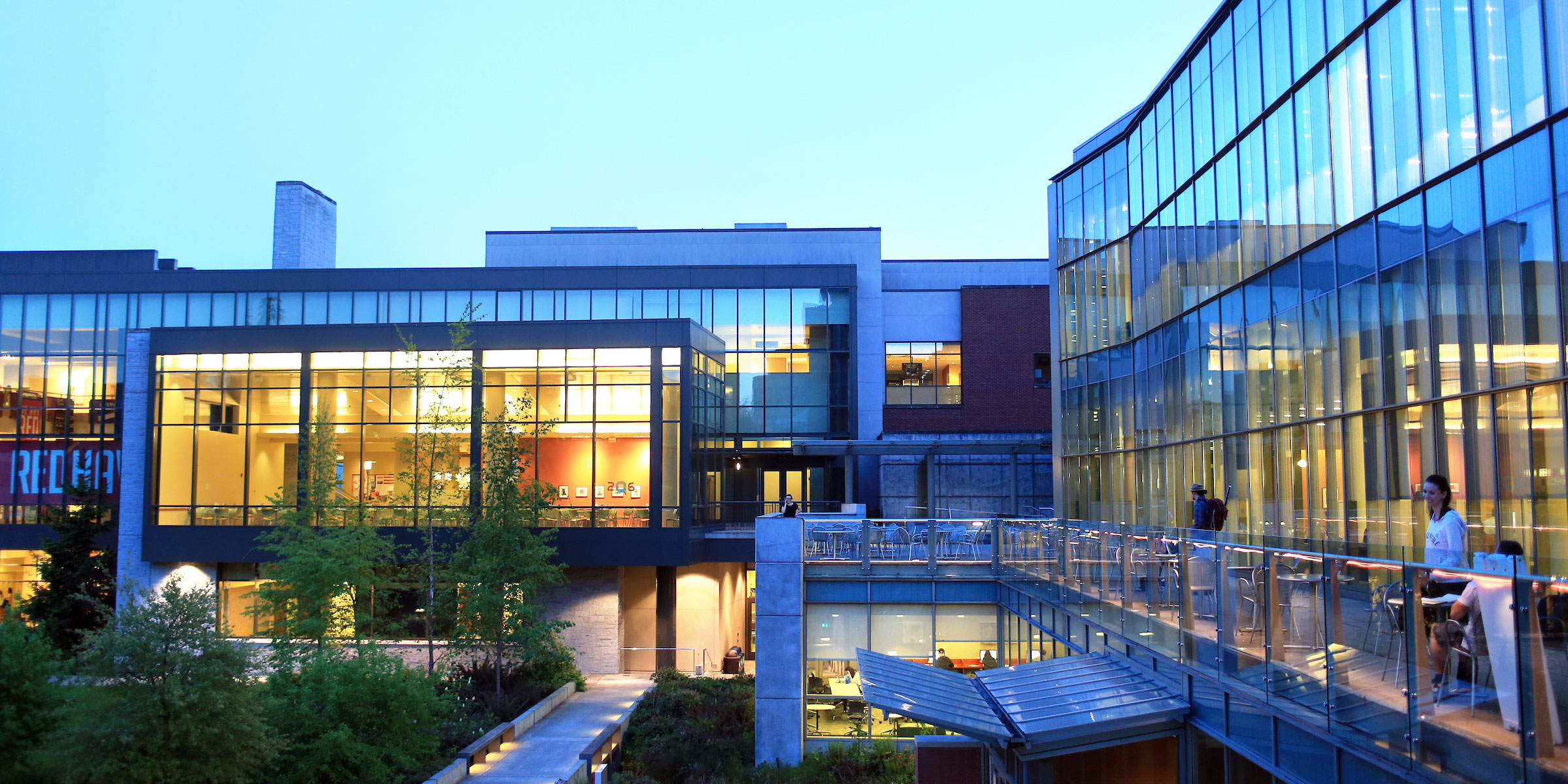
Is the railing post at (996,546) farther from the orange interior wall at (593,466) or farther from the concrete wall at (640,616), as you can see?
the concrete wall at (640,616)

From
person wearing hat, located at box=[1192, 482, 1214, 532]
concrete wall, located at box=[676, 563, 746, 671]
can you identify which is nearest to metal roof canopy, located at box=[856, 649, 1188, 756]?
person wearing hat, located at box=[1192, 482, 1214, 532]

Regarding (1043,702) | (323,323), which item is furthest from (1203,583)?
(323,323)

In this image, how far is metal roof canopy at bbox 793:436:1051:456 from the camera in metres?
37.5

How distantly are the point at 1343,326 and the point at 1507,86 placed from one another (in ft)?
17.1

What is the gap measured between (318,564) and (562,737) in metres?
7.46

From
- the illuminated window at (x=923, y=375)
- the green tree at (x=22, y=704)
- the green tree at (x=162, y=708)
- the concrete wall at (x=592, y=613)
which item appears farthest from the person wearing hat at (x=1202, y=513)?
the illuminated window at (x=923, y=375)

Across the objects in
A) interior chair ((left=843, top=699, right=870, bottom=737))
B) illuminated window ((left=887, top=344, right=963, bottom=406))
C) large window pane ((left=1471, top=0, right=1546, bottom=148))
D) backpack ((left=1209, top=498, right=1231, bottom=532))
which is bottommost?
interior chair ((left=843, top=699, right=870, bottom=737))

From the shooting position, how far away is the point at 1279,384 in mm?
21219

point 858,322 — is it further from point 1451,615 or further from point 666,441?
Answer: point 1451,615

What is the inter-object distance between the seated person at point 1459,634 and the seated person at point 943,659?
1529cm

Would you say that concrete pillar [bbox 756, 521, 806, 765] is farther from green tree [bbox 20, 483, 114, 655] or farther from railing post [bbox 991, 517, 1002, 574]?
green tree [bbox 20, 483, 114, 655]

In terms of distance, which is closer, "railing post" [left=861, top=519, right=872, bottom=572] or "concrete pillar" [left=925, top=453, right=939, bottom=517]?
"railing post" [left=861, top=519, right=872, bottom=572]

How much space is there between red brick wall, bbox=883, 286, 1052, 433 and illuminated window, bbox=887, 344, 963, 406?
0.38m

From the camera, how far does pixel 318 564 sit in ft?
81.8
